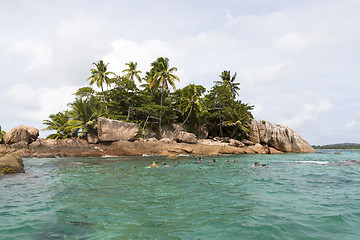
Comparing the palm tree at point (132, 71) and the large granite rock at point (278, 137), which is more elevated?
the palm tree at point (132, 71)

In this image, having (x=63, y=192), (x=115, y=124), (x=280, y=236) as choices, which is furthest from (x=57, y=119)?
(x=280, y=236)

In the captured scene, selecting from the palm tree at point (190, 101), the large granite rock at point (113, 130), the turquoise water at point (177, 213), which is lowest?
the turquoise water at point (177, 213)

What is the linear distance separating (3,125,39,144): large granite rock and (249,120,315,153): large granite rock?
114 ft

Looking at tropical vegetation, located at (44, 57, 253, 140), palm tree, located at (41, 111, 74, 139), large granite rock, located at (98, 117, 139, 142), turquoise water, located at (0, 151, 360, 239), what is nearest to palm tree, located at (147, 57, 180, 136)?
tropical vegetation, located at (44, 57, 253, 140)

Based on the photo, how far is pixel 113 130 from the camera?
2748 cm

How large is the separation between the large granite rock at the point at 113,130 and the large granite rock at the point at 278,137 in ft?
77.7

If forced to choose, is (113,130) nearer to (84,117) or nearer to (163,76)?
(84,117)

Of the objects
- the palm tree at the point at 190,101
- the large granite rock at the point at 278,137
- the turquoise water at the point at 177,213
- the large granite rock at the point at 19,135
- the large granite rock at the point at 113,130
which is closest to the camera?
the turquoise water at the point at 177,213

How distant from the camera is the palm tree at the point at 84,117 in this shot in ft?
96.0

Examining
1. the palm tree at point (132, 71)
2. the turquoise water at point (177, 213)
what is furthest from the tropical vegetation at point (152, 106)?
the turquoise water at point (177, 213)

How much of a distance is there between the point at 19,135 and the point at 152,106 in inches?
658

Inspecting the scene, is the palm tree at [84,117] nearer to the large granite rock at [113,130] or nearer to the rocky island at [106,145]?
the rocky island at [106,145]

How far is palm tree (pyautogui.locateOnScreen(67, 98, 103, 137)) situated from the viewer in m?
29.2

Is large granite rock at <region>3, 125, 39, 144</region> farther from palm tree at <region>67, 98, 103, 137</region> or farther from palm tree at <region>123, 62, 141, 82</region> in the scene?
palm tree at <region>123, 62, 141, 82</region>
